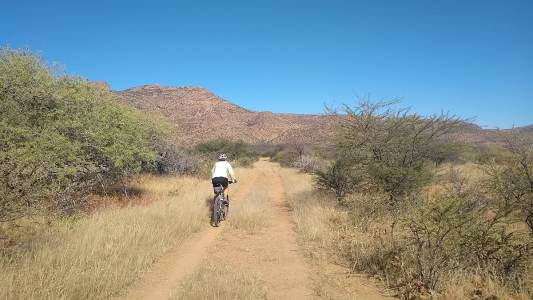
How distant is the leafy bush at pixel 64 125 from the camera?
973cm

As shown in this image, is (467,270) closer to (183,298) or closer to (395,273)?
(395,273)

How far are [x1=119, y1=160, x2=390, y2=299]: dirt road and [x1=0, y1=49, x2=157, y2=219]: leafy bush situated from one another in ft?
9.41

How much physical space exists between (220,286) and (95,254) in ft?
7.85

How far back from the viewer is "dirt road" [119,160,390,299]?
6.18 metres

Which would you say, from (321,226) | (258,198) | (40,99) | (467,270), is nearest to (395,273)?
(467,270)

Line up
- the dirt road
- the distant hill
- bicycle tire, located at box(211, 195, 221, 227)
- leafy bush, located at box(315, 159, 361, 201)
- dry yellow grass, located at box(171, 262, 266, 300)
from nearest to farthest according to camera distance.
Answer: dry yellow grass, located at box(171, 262, 266, 300) < the dirt road < bicycle tire, located at box(211, 195, 221, 227) < leafy bush, located at box(315, 159, 361, 201) < the distant hill

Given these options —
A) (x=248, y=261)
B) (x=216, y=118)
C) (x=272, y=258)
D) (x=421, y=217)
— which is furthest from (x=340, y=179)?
(x=216, y=118)

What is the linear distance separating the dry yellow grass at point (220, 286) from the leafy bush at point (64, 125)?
3734mm

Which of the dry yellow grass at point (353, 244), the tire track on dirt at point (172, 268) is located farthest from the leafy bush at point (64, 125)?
the dry yellow grass at point (353, 244)

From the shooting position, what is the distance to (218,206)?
11227 millimetres

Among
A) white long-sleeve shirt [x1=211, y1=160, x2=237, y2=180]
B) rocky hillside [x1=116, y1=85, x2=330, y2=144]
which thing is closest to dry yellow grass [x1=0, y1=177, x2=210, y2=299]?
white long-sleeve shirt [x1=211, y1=160, x2=237, y2=180]

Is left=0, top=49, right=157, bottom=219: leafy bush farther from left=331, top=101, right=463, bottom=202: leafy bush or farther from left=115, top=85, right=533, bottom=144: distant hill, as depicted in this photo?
left=115, top=85, right=533, bottom=144: distant hill

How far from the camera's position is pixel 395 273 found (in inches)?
268

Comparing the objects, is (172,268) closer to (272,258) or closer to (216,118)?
(272,258)
